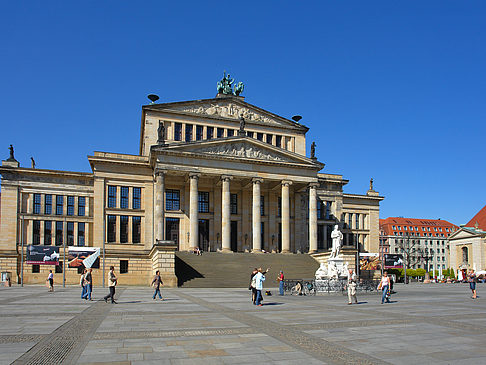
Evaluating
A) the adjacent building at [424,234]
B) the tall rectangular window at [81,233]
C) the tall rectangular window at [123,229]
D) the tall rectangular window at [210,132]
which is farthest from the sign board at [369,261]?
the adjacent building at [424,234]

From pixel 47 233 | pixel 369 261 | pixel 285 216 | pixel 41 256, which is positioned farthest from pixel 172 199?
pixel 369 261

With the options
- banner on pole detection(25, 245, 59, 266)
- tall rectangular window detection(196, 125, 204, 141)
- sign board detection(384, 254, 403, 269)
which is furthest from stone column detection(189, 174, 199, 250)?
sign board detection(384, 254, 403, 269)

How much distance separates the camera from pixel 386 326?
1611cm

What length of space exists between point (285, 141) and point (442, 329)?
5594cm

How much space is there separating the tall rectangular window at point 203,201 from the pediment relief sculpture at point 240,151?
782cm

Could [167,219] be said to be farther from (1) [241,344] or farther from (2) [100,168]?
(1) [241,344]

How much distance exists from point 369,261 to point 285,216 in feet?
68.2

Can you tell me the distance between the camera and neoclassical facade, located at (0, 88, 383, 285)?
5681 centimetres

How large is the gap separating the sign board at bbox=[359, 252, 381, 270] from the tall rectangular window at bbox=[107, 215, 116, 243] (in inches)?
1455

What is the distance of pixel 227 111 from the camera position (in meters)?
67.1

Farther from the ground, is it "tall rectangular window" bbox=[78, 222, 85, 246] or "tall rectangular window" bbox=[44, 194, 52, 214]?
"tall rectangular window" bbox=[44, 194, 52, 214]

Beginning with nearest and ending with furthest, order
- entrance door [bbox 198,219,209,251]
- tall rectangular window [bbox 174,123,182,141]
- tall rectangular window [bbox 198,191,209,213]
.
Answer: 1. entrance door [bbox 198,219,209,251]
2. tall rectangular window [bbox 198,191,209,213]
3. tall rectangular window [bbox 174,123,182,141]

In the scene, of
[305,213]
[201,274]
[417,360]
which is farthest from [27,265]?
[417,360]

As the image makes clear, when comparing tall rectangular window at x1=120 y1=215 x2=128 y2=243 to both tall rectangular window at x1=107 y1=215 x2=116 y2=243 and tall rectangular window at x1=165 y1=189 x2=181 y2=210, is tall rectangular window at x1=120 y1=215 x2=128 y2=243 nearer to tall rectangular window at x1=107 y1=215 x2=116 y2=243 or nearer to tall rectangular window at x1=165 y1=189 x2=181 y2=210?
tall rectangular window at x1=107 y1=215 x2=116 y2=243
